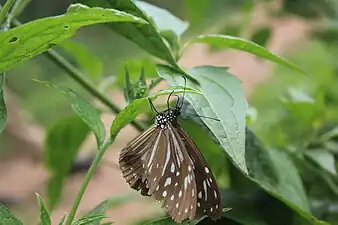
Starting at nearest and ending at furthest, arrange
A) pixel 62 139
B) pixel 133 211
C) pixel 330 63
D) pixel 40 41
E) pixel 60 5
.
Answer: pixel 40 41, pixel 62 139, pixel 330 63, pixel 133 211, pixel 60 5

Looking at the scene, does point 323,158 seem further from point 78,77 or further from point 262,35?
point 262,35

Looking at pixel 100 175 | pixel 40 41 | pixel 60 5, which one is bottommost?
pixel 40 41

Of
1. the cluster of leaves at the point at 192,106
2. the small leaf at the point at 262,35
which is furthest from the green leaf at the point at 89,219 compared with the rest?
the small leaf at the point at 262,35

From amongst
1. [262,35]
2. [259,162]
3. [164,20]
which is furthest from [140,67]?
[262,35]

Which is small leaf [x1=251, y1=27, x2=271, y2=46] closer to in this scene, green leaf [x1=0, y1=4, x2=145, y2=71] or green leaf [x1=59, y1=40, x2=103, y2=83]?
green leaf [x1=59, y1=40, x2=103, y2=83]

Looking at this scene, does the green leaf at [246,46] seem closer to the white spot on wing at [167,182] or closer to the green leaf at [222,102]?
the green leaf at [222,102]

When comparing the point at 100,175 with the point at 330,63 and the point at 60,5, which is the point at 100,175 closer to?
the point at 330,63

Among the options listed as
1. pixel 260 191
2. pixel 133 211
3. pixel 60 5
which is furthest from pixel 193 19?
pixel 60 5
